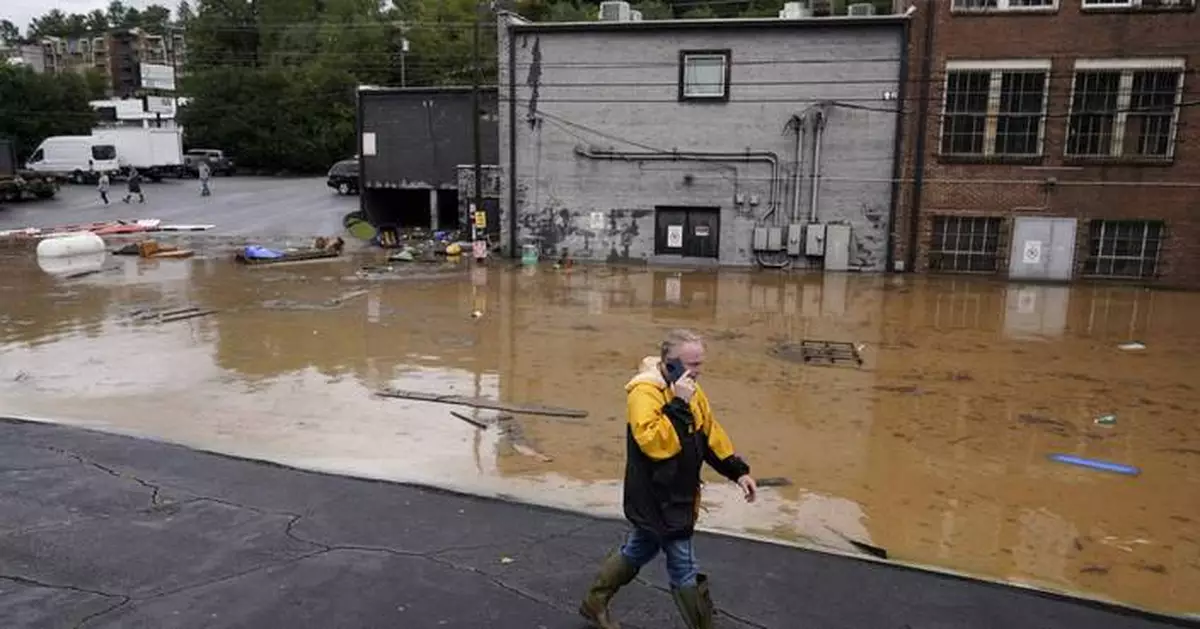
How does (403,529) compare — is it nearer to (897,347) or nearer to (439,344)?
(439,344)

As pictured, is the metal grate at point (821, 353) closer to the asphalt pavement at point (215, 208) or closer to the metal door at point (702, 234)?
the metal door at point (702, 234)

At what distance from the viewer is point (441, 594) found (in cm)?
526

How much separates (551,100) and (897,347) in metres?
15.5

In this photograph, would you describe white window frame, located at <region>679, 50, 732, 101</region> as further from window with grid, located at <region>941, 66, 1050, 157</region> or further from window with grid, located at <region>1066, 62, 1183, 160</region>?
window with grid, located at <region>1066, 62, 1183, 160</region>

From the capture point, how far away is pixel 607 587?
4.82 meters

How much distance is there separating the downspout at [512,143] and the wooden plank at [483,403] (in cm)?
1694

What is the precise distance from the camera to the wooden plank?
10.6 meters

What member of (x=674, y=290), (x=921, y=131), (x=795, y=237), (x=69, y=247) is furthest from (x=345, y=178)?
(x=921, y=131)

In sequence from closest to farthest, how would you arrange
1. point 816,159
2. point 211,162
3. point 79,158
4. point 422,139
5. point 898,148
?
point 898,148 → point 816,159 → point 422,139 → point 79,158 → point 211,162

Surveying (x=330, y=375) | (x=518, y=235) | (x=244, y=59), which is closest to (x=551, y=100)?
(x=518, y=235)

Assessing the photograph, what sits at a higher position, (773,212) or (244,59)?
(244,59)

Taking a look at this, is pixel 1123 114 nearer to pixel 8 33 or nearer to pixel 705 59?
pixel 705 59

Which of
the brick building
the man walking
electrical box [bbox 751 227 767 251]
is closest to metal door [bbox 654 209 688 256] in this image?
electrical box [bbox 751 227 767 251]

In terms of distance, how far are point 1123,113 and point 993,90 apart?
3253 mm
